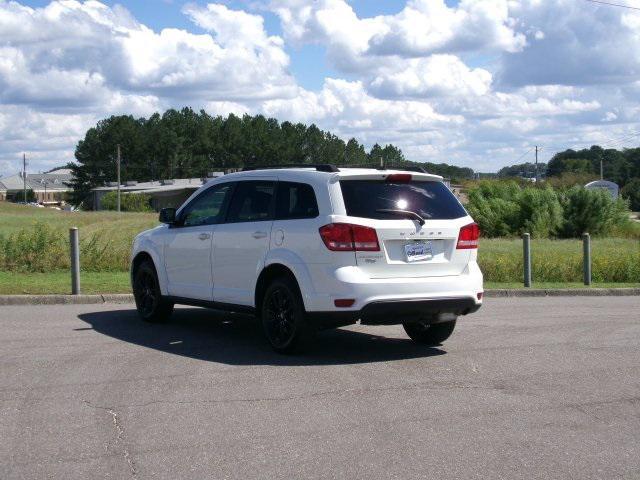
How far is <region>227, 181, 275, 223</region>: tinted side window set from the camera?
9.98m

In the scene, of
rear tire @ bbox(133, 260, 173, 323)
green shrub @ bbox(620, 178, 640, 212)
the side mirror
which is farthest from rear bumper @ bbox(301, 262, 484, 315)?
green shrub @ bbox(620, 178, 640, 212)

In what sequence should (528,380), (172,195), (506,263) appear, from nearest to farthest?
(528,380)
(506,263)
(172,195)

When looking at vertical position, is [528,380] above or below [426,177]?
below

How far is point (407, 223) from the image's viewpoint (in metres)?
9.18

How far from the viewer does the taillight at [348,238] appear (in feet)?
29.2

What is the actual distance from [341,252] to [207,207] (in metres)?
2.62

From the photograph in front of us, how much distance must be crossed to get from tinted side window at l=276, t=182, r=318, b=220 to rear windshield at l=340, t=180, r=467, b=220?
355mm

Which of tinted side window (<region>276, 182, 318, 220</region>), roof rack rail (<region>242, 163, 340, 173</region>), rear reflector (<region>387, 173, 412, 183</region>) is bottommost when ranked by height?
tinted side window (<region>276, 182, 318, 220</region>)

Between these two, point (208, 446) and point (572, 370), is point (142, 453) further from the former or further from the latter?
point (572, 370)

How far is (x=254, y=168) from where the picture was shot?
10.9m

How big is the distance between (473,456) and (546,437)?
0.75m

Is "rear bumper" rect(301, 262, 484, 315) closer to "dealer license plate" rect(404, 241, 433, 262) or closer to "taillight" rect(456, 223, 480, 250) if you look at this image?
"dealer license plate" rect(404, 241, 433, 262)

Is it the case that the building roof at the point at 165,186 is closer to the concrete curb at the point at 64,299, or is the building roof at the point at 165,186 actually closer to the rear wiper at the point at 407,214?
the concrete curb at the point at 64,299

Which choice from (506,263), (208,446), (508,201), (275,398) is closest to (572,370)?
(275,398)
